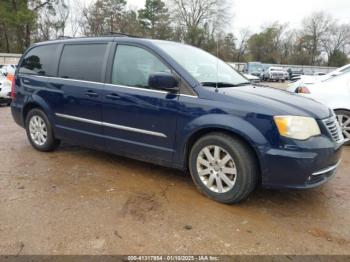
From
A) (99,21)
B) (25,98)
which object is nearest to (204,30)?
(99,21)

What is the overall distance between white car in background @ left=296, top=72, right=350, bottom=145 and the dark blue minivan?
243 centimetres

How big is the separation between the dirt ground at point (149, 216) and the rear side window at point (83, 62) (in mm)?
1281

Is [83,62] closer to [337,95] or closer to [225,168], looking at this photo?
[225,168]

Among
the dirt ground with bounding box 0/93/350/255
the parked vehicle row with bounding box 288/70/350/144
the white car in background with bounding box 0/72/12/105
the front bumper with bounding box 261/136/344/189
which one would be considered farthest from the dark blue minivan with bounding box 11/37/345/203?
the white car in background with bounding box 0/72/12/105

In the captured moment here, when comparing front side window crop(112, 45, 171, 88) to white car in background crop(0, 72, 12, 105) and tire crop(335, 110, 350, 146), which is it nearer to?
tire crop(335, 110, 350, 146)

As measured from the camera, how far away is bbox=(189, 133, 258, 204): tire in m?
3.49

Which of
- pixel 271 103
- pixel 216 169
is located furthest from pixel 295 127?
pixel 216 169

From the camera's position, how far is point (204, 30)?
62.4 metres

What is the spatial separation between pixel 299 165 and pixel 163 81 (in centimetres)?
165

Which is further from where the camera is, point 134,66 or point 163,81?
point 134,66

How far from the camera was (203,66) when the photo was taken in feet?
14.4

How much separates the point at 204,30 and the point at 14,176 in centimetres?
6132

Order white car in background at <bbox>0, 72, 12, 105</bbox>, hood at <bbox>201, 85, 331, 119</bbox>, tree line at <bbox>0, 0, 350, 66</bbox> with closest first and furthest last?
1. hood at <bbox>201, 85, 331, 119</bbox>
2. white car in background at <bbox>0, 72, 12, 105</bbox>
3. tree line at <bbox>0, 0, 350, 66</bbox>

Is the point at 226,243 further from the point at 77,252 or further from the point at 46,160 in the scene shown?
the point at 46,160
